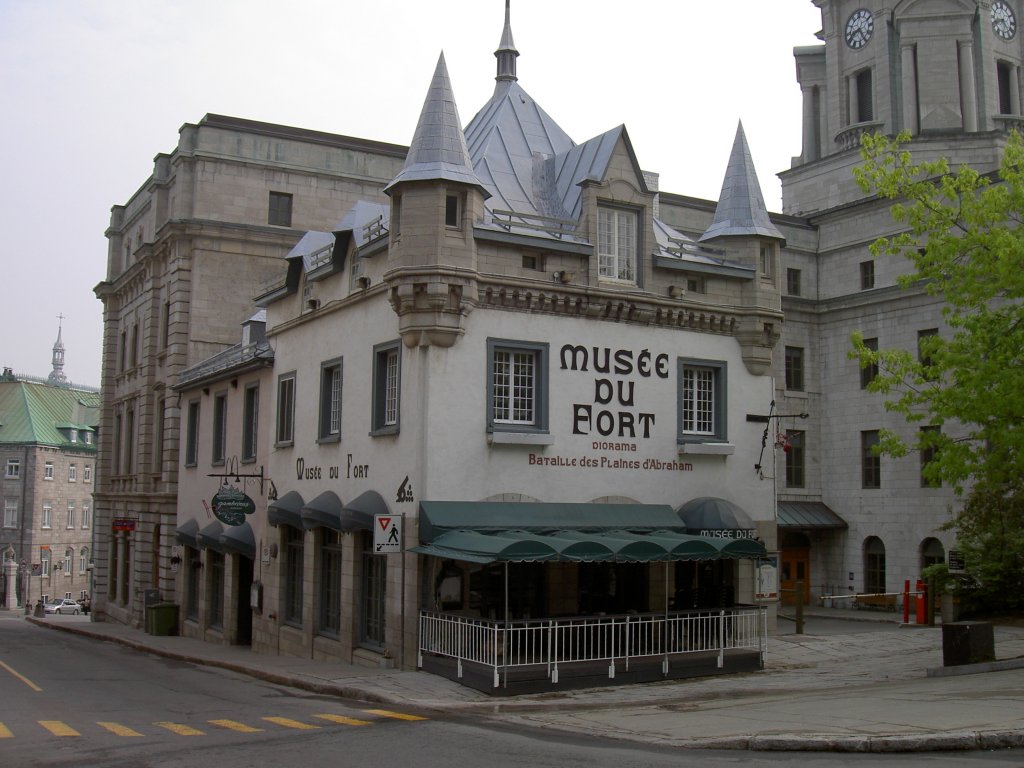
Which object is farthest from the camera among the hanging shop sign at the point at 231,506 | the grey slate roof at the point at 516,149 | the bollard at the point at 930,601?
the bollard at the point at 930,601

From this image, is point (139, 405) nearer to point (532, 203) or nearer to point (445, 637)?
point (532, 203)

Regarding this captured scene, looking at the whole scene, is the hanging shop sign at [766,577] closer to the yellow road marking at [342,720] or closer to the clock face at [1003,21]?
the yellow road marking at [342,720]

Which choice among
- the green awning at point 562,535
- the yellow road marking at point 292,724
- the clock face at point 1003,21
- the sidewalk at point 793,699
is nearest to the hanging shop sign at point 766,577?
the sidewalk at point 793,699

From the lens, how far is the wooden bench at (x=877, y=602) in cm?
3575

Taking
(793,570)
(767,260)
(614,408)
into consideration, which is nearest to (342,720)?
(614,408)

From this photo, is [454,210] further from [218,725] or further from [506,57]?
[218,725]

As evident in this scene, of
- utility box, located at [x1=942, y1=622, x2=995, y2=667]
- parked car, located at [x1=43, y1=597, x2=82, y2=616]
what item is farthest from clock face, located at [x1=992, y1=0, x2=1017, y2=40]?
parked car, located at [x1=43, y1=597, x2=82, y2=616]

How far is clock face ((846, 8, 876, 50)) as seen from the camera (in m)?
44.1

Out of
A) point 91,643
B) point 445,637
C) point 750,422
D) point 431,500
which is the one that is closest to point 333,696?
point 445,637

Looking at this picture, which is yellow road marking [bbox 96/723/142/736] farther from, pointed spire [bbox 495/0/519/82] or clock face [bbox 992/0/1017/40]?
clock face [bbox 992/0/1017/40]

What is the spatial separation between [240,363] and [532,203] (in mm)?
9660

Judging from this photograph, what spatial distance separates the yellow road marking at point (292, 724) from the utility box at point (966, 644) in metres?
10.9

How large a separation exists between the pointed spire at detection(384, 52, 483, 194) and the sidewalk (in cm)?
878

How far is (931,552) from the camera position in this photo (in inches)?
1425
